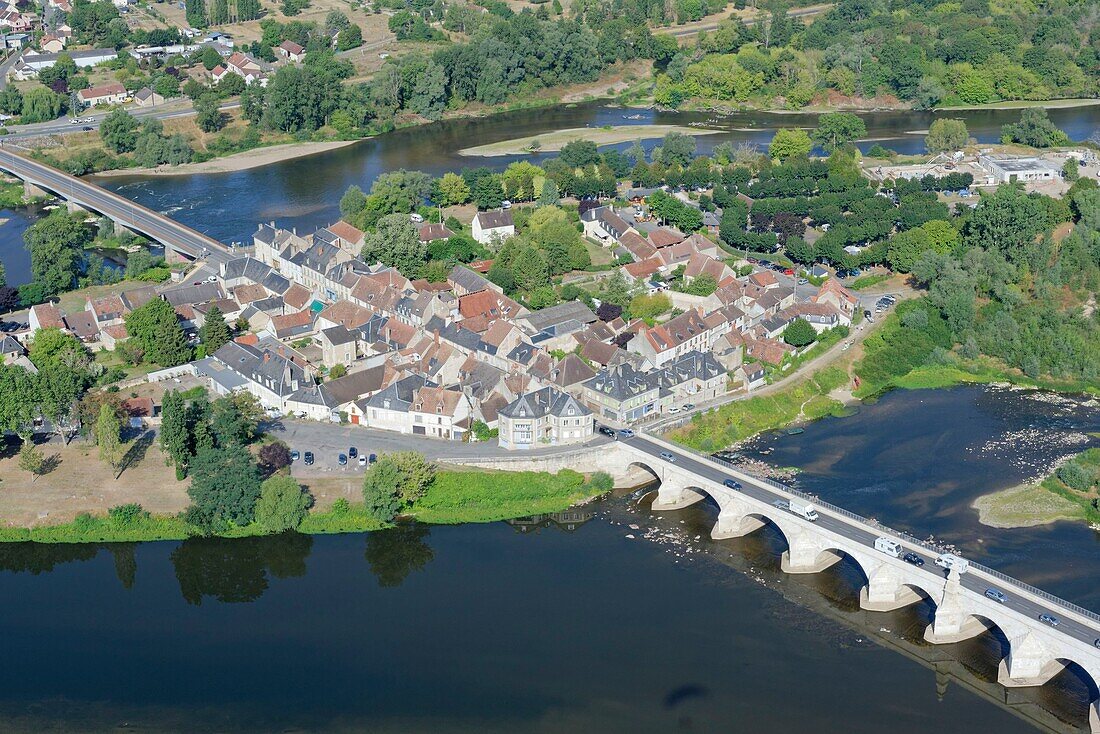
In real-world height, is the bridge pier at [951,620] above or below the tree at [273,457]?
below

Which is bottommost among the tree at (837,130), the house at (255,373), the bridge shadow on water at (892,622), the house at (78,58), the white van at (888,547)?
the bridge shadow on water at (892,622)

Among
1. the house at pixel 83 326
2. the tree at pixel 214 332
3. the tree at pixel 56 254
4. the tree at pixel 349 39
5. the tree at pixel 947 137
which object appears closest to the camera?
the tree at pixel 214 332

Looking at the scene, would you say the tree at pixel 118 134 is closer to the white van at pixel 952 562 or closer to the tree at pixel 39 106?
the tree at pixel 39 106

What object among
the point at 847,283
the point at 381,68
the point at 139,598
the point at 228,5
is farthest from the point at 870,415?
the point at 228,5

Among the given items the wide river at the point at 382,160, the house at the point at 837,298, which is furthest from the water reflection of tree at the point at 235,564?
the wide river at the point at 382,160

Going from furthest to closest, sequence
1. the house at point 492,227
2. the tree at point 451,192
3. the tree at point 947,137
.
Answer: the tree at point 947,137, the tree at point 451,192, the house at point 492,227

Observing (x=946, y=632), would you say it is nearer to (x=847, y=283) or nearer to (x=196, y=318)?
(x=847, y=283)

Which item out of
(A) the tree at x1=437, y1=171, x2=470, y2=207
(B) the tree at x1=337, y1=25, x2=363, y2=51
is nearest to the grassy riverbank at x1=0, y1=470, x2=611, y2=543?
(A) the tree at x1=437, y1=171, x2=470, y2=207

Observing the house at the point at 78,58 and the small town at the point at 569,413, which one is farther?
the house at the point at 78,58
